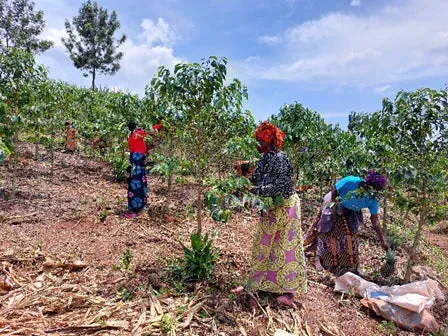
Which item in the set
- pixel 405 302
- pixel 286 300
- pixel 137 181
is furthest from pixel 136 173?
pixel 405 302

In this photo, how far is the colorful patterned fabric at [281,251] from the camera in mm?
3303

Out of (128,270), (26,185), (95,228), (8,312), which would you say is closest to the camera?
(8,312)

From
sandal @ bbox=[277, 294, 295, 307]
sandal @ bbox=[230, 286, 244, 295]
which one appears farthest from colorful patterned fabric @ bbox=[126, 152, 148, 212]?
sandal @ bbox=[277, 294, 295, 307]

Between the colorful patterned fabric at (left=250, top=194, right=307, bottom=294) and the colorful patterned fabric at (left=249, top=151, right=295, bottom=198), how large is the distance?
164mm

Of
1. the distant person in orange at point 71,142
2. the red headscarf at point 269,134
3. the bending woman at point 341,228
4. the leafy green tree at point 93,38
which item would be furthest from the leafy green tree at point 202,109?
the leafy green tree at point 93,38

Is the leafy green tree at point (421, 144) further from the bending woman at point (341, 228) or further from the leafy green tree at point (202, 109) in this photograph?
the leafy green tree at point (202, 109)

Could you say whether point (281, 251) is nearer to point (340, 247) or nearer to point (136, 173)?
point (340, 247)

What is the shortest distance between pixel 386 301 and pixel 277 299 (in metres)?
1.14

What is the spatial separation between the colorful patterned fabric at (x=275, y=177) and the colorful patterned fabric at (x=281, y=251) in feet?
0.54

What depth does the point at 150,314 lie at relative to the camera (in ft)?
9.91

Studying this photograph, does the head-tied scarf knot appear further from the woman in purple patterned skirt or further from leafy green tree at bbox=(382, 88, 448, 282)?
the woman in purple patterned skirt

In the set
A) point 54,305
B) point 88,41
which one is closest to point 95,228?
point 54,305

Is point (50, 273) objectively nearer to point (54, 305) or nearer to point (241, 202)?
point (54, 305)

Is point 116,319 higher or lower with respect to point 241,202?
lower
